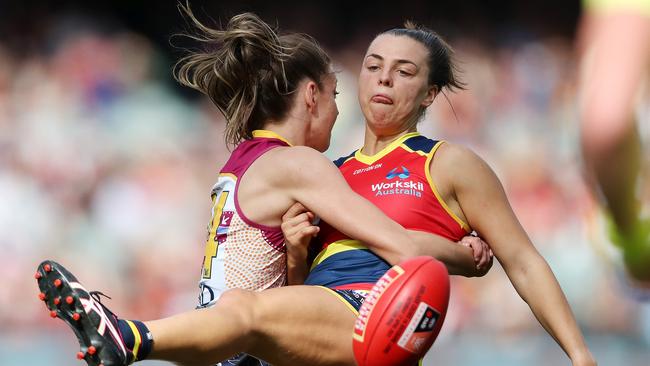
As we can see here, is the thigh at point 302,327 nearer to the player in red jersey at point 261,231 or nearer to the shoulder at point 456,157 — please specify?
the player in red jersey at point 261,231

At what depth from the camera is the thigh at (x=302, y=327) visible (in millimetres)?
2707

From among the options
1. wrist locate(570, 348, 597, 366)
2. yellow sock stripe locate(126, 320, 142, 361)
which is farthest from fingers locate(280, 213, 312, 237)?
wrist locate(570, 348, 597, 366)

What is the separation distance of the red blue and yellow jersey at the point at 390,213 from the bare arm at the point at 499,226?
0.24 ft

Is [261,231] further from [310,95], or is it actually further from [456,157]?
[456,157]

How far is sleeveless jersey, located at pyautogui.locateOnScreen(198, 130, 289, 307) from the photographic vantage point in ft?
10.2

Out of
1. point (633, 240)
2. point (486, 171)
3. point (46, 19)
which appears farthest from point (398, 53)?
point (46, 19)

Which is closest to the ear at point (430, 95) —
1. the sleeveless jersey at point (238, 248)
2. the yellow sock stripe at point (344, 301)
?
the sleeveless jersey at point (238, 248)

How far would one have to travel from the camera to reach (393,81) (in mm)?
3361

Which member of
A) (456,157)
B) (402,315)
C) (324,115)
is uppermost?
(324,115)

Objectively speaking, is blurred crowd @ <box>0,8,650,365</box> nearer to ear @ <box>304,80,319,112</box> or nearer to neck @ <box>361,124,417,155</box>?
neck @ <box>361,124,417,155</box>

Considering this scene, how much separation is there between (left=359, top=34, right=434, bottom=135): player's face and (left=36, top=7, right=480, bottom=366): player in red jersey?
0.16 metres

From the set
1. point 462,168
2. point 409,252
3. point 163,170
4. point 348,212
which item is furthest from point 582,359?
point 163,170

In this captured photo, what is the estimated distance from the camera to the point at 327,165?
3.02 m

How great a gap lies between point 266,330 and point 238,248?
1.60 ft
